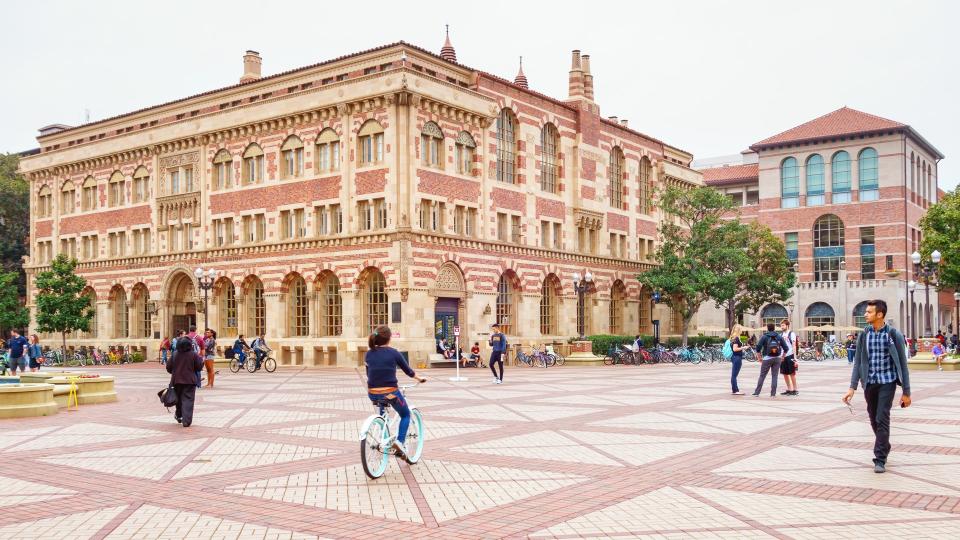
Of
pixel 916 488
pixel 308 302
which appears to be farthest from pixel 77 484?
pixel 308 302

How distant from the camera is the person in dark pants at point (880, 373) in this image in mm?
11062

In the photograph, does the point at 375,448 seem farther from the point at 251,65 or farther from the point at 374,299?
the point at 251,65

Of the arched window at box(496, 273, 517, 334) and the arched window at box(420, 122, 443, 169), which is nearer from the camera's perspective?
the arched window at box(420, 122, 443, 169)

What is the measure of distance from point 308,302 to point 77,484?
3143 cm

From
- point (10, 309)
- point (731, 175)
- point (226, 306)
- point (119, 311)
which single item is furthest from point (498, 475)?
point (731, 175)

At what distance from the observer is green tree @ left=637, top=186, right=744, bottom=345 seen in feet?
164

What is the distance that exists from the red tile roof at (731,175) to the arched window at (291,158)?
46027 millimetres

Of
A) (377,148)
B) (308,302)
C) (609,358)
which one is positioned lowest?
(609,358)

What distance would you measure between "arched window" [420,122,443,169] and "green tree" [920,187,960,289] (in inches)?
1275

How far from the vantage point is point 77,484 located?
1060 centimetres

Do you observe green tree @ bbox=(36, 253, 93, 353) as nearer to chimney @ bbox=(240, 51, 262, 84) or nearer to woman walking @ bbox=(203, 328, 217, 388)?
chimney @ bbox=(240, 51, 262, 84)

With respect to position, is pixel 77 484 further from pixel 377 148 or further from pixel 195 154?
pixel 195 154

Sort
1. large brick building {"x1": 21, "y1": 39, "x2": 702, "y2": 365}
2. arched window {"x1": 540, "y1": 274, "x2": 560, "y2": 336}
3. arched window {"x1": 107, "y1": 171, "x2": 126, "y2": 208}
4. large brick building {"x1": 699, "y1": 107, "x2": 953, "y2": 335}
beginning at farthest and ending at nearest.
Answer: large brick building {"x1": 699, "y1": 107, "x2": 953, "y2": 335}, arched window {"x1": 107, "y1": 171, "x2": 126, "y2": 208}, arched window {"x1": 540, "y1": 274, "x2": 560, "y2": 336}, large brick building {"x1": 21, "y1": 39, "x2": 702, "y2": 365}

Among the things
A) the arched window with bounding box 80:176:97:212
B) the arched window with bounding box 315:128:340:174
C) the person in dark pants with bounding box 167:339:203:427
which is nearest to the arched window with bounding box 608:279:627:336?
the arched window with bounding box 315:128:340:174
